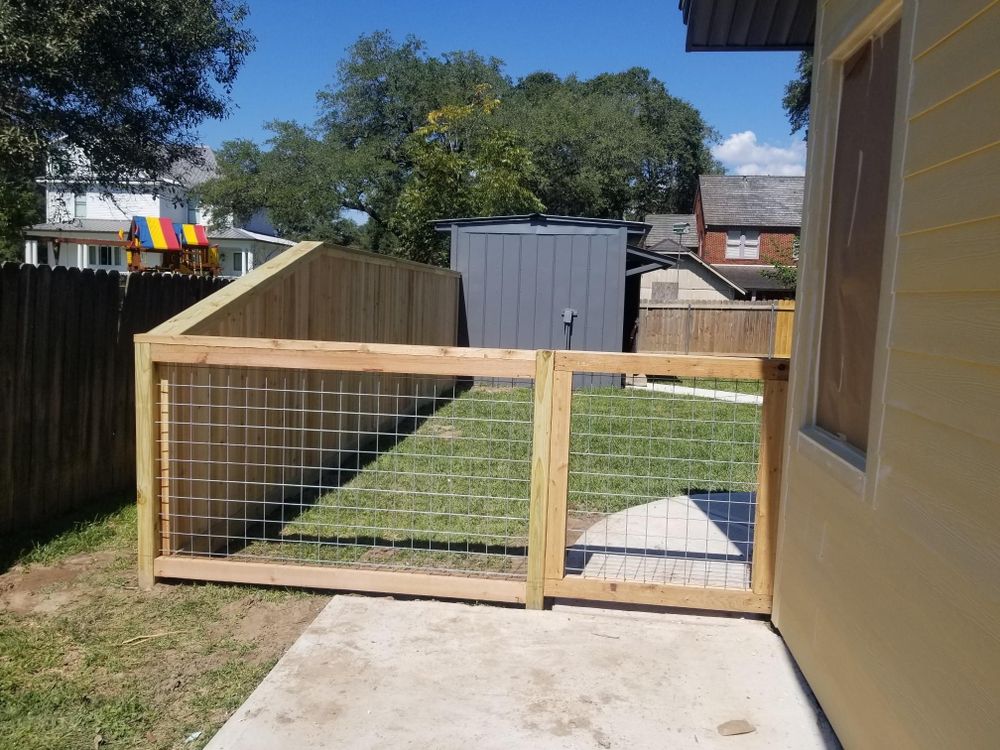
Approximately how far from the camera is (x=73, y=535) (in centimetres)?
471

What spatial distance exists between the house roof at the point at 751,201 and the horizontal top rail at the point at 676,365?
101ft

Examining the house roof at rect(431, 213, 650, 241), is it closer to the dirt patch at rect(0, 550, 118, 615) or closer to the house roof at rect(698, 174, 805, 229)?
the dirt patch at rect(0, 550, 118, 615)

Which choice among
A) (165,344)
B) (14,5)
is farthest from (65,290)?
(14,5)

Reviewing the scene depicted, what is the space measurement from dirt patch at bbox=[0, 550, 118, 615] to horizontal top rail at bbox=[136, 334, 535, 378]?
1214mm

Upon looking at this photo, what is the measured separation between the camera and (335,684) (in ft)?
10.1

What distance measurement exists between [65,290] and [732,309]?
16516mm

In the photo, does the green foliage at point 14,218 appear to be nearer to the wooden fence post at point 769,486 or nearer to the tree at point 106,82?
the tree at point 106,82

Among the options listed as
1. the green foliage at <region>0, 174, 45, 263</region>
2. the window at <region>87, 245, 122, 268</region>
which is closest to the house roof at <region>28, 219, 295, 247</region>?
the window at <region>87, 245, 122, 268</region>

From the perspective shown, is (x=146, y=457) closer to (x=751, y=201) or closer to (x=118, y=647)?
(x=118, y=647)

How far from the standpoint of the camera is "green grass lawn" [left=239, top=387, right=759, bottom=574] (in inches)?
Result: 178

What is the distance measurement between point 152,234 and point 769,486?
21407mm

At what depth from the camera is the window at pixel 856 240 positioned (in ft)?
8.59

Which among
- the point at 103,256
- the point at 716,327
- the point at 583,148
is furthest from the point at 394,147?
the point at 716,327

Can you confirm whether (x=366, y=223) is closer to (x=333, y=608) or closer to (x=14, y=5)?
(x=14, y=5)
